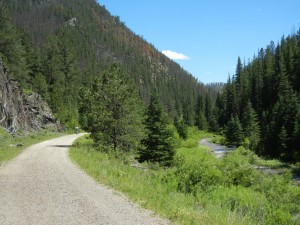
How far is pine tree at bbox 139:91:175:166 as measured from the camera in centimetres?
3169

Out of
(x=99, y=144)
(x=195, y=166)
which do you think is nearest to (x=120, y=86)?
(x=99, y=144)

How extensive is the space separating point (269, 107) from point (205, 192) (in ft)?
276

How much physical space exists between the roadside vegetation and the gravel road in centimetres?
60

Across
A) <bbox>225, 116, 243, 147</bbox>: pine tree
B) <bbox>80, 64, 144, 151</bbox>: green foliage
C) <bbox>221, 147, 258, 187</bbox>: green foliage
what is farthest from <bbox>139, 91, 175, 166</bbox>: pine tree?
<bbox>225, 116, 243, 147</bbox>: pine tree

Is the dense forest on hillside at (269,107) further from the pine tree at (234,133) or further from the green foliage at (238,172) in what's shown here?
the green foliage at (238,172)

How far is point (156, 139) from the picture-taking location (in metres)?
31.8

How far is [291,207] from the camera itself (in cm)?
1541

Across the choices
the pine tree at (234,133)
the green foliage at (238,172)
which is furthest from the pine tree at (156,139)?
the pine tree at (234,133)

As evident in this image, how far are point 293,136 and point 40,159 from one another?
43.1 m

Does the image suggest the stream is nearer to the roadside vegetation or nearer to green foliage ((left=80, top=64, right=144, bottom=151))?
the roadside vegetation

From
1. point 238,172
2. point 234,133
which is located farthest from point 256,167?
point 234,133

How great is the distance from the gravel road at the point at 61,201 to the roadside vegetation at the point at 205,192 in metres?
0.60

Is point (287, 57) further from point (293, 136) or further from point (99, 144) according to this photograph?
point (99, 144)

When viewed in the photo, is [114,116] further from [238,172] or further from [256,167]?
[256,167]
